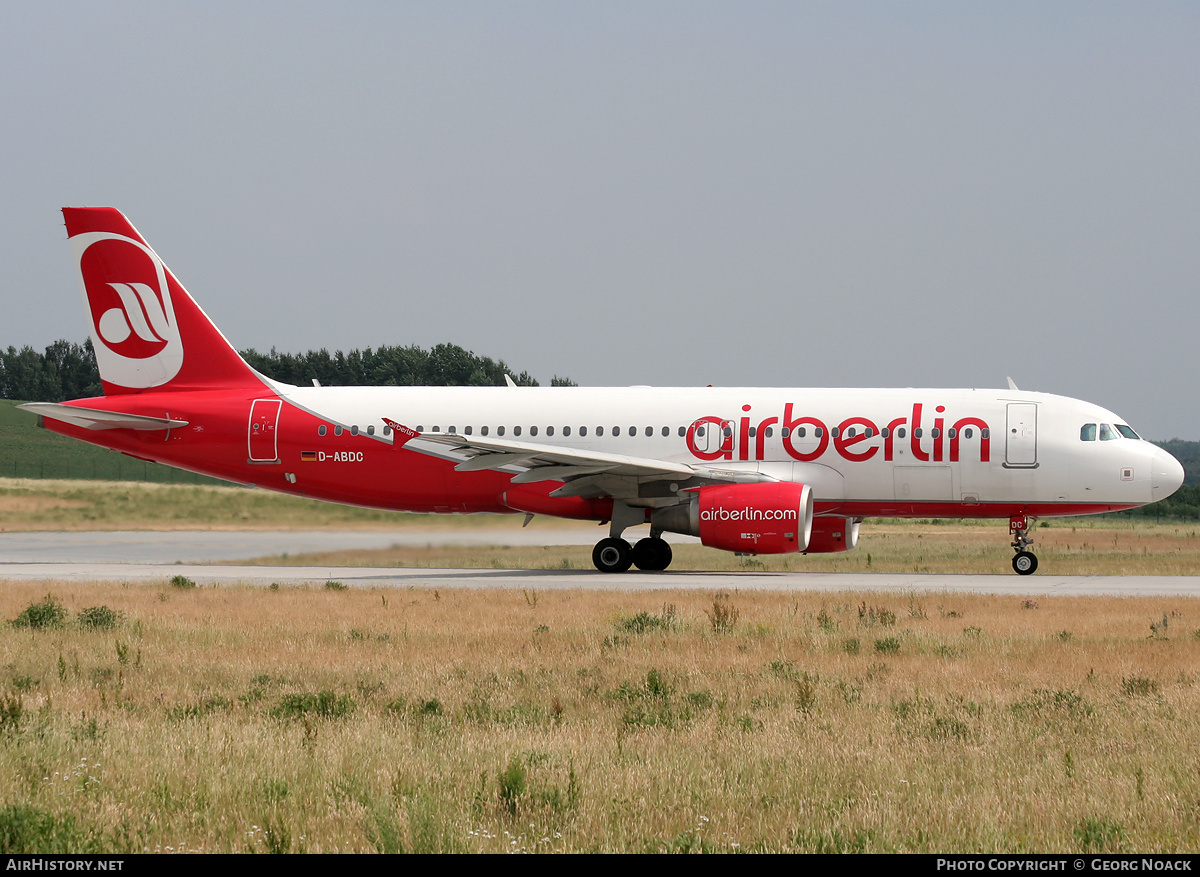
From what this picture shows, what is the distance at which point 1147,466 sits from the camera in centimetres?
2373

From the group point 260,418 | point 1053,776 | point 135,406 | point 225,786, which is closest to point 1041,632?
point 1053,776

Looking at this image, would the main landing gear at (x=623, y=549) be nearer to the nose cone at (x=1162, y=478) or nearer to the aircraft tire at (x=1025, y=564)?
the aircraft tire at (x=1025, y=564)

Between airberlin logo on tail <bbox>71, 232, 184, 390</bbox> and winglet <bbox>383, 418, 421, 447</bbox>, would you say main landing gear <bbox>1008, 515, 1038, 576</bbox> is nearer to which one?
winglet <bbox>383, 418, 421, 447</bbox>

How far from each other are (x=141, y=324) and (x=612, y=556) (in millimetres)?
11293

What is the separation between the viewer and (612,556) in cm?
2506

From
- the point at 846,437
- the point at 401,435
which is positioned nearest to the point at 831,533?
the point at 846,437

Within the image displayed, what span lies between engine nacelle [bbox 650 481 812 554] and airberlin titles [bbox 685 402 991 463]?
1.44m

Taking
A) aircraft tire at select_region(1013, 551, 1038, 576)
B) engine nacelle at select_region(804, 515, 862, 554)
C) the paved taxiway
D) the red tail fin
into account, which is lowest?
the paved taxiway

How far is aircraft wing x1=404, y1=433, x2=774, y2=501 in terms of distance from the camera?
75.9 feet

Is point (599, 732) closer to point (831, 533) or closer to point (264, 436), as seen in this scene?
point (831, 533)

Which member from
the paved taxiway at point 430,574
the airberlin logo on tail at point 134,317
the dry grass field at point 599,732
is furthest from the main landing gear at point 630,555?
the airberlin logo on tail at point 134,317

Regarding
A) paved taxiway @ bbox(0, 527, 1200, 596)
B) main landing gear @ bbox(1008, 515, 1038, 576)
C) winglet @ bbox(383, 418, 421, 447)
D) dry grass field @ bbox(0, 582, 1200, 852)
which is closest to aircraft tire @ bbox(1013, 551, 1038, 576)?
main landing gear @ bbox(1008, 515, 1038, 576)

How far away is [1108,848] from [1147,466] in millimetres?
19296

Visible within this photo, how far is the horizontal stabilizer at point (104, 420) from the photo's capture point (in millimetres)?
26109
